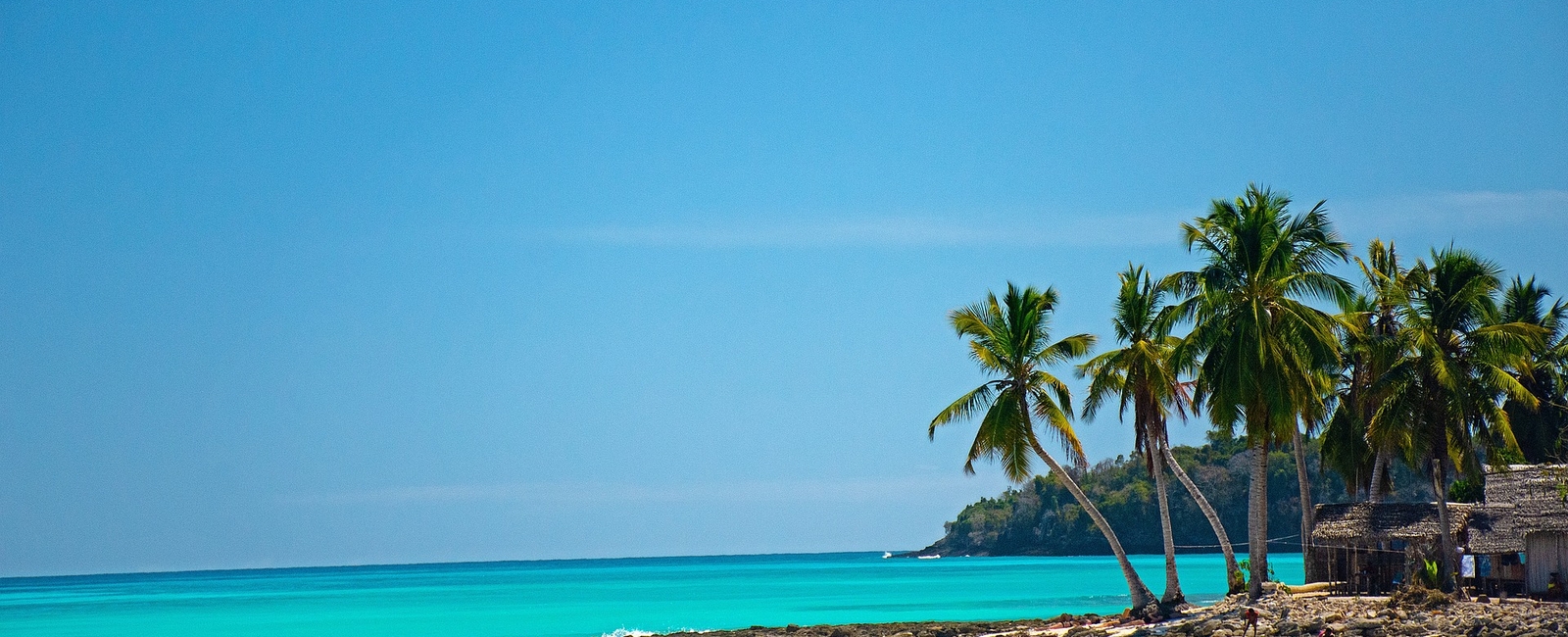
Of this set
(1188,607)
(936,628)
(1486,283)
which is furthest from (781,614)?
(1486,283)

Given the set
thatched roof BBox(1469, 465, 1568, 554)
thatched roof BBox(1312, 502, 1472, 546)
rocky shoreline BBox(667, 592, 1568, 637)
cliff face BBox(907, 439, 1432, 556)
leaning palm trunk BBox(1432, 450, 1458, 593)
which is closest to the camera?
rocky shoreline BBox(667, 592, 1568, 637)

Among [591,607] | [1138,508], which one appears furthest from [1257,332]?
[1138,508]

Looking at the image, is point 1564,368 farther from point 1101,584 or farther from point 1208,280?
point 1101,584

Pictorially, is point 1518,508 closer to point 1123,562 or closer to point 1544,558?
point 1544,558

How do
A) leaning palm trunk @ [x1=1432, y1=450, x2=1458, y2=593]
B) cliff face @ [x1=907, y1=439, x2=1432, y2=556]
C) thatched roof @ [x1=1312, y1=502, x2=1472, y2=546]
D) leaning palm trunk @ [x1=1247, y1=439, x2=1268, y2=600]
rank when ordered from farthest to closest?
cliff face @ [x1=907, y1=439, x2=1432, y2=556] → thatched roof @ [x1=1312, y1=502, x2=1472, y2=546] → leaning palm trunk @ [x1=1247, y1=439, x2=1268, y2=600] → leaning palm trunk @ [x1=1432, y1=450, x2=1458, y2=593]

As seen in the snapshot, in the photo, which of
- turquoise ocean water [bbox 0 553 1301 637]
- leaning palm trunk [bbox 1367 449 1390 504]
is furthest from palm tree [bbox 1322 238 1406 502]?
turquoise ocean water [bbox 0 553 1301 637]

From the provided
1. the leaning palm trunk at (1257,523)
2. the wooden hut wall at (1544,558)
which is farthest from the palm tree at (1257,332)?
the wooden hut wall at (1544,558)

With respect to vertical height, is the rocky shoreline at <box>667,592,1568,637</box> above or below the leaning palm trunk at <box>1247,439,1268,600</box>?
below

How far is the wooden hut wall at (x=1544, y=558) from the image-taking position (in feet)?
69.2

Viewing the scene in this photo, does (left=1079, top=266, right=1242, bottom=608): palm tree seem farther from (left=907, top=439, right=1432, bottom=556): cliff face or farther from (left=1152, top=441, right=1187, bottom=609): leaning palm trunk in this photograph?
(left=907, top=439, right=1432, bottom=556): cliff face

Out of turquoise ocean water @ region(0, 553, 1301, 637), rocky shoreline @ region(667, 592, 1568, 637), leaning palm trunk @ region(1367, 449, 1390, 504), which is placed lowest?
turquoise ocean water @ region(0, 553, 1301, 637)

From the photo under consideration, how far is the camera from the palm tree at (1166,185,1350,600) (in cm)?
2153

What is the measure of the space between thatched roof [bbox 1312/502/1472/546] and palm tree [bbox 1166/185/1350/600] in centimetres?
193

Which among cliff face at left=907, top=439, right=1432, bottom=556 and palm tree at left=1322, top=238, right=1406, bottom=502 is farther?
cliff face at left=907, top=439, right=1432, bottom=556
